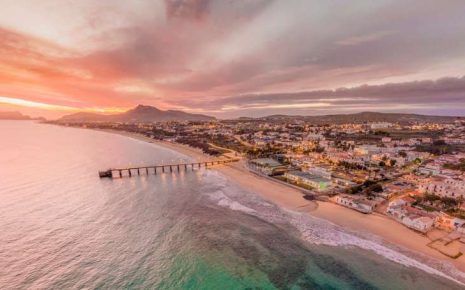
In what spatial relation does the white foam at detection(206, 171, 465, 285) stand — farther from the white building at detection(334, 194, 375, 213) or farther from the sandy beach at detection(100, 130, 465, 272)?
the white building at detection(334, 194, 375, 213)

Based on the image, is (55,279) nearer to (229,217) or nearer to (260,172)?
(229,217)

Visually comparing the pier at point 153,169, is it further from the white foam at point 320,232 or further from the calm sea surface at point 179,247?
the white foam at point 320,232

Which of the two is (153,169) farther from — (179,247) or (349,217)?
(349,217)

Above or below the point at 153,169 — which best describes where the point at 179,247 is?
below

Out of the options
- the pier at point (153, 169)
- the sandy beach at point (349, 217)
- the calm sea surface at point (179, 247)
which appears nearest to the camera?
the calm sea surface at point (179, 247)

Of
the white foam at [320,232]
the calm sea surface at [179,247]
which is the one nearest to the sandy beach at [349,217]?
the white foam at [320,232]

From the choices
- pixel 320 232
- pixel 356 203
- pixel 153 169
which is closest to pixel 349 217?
pixel 356 203

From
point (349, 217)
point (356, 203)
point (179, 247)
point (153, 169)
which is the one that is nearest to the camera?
point (179, 247)

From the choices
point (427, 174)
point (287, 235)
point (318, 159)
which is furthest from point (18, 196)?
point (427, 174)
